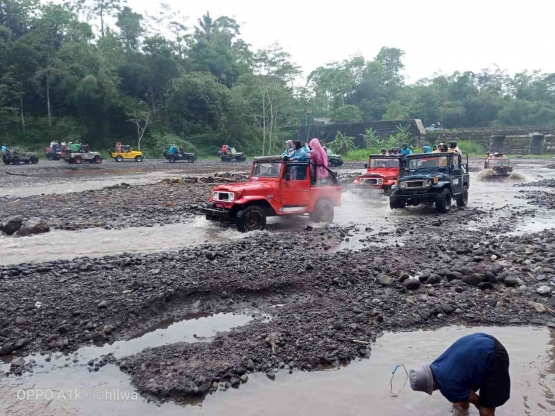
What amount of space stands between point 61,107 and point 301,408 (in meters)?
50.7

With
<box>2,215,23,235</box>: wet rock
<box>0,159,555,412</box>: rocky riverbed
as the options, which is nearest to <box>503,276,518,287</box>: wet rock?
<box>0,159,555,412</box>: rocky riverbed

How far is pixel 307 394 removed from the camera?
150 inches

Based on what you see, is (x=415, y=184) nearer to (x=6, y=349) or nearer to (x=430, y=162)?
(x=430, y=162)

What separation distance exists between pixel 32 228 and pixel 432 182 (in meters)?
10.7

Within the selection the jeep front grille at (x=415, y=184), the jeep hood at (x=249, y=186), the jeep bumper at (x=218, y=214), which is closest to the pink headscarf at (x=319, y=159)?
the jeep hood at (x=249, y=186)

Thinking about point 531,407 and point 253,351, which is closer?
point 531,407

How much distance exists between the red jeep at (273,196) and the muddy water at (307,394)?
5715 millimetres

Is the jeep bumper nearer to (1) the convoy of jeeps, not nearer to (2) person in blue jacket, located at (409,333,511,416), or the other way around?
(1) the convoy of jeeps

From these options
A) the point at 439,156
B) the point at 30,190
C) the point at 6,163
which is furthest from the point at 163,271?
the point at 6,163

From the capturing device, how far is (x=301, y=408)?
363 centimetres

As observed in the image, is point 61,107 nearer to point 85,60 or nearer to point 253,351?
point 85,60

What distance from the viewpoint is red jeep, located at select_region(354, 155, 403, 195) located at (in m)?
16.5

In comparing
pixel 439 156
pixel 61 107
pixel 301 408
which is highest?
pixel 61 107

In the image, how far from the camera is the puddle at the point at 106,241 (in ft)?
27.7
